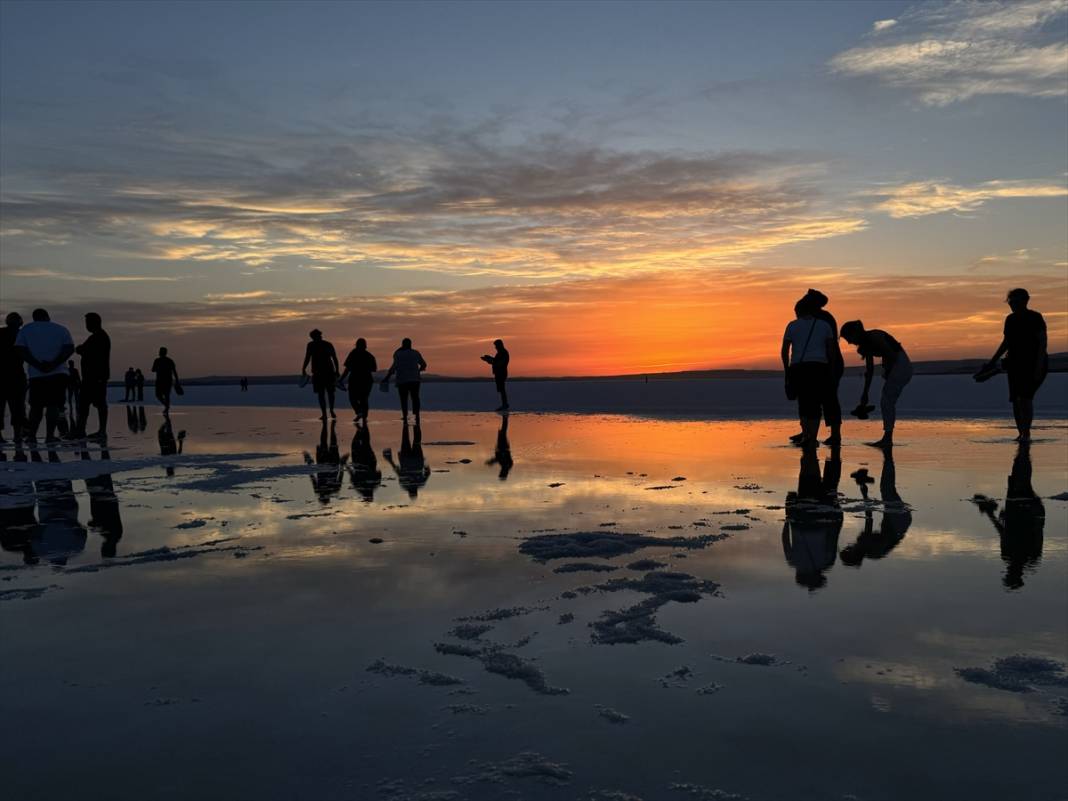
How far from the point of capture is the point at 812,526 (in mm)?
7312

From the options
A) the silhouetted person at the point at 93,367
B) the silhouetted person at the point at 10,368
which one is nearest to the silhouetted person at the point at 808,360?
the silhouetted person at the point at 93,367

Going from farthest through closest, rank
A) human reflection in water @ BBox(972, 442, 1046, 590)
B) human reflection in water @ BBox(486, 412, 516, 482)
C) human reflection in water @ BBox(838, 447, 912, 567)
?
human reflection in water @ BBox(486, 412, 516, 482) → human reflection in water @ BBox(838, 447, 912, 567) → human reflection in water @ BBox(972, 442, 1046, 590)

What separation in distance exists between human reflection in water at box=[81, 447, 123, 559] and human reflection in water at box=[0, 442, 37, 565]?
1.56ft

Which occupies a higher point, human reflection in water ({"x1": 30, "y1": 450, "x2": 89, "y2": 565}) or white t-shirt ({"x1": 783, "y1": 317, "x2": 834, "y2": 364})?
white t-shirt ({"x1": 783, "y1": 317, "x2": 834, "y2": 364})

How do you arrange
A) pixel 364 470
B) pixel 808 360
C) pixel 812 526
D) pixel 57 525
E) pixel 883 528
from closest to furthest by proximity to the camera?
pixel 883 528
pixel 812 526
pixel 57 525
pixel 364 470
pixel 808 360

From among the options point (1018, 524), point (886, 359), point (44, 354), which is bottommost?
point (1018, 524)

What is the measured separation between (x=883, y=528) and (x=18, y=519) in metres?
7.51

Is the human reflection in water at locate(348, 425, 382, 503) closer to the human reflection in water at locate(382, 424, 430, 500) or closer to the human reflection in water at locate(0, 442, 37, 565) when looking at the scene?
the human reflection in water at locate(382, 424, 430, 500)

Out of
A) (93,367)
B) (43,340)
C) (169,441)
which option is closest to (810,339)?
(169,441)

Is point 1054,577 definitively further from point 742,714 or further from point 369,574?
point 369,574

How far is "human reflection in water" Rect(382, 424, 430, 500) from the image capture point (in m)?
10.3

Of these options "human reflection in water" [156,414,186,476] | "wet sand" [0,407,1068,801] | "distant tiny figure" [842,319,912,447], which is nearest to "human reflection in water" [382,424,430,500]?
"wet sand" [0,407,1068,801]

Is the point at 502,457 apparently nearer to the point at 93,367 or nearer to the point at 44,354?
the point at 44,354

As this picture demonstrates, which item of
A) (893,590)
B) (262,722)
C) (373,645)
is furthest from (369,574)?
(893,590)
